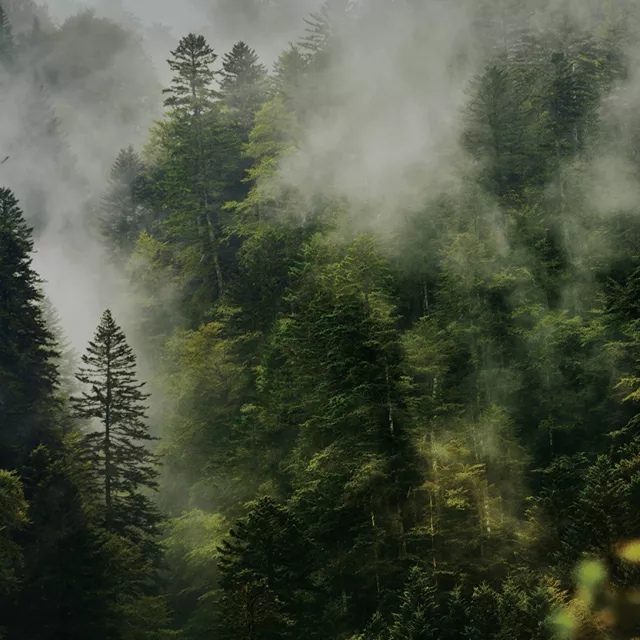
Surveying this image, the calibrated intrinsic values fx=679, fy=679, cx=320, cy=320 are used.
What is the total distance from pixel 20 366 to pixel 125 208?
120 feet

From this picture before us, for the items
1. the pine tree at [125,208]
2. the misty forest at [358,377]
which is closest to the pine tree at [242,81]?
the misty forest at [358,377]

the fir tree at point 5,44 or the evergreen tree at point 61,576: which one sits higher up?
the fir tree at point 5,44

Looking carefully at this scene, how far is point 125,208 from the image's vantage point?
211 ft

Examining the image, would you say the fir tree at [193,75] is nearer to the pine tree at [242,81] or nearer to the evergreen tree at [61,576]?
the pine tree at [242,81]

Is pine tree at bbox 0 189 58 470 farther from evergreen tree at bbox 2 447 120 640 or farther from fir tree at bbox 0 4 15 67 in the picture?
fir tree at bbox 0 4 15 67

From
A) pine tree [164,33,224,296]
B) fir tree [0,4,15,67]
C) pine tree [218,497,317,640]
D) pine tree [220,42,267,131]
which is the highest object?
fir tree [0,4,15,67]

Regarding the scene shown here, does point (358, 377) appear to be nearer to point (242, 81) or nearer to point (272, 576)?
A: point (272, 576)

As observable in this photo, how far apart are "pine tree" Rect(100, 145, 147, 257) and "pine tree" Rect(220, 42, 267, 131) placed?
11707 mm

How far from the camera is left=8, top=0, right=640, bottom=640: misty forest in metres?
19.6

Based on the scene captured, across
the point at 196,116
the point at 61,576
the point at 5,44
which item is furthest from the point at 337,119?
the point at 5,44

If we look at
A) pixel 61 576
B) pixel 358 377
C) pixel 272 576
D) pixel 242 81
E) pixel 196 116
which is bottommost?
pixel 272 576

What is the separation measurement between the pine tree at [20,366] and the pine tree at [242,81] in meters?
37.6

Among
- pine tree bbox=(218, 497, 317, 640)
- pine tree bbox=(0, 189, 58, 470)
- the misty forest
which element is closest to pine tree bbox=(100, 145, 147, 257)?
the misty forest

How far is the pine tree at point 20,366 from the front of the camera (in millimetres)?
28828
